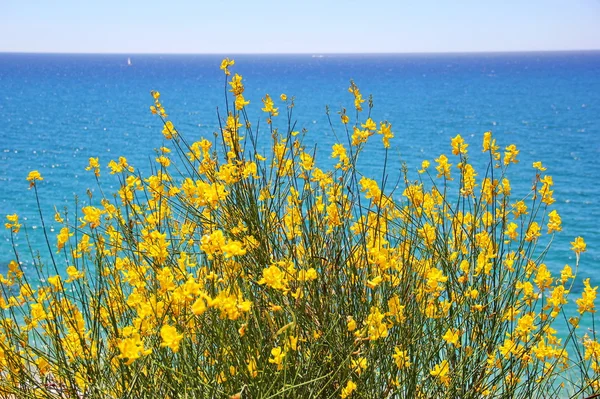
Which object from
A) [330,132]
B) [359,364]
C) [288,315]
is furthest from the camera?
[330,132]

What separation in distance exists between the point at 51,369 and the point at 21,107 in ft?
148

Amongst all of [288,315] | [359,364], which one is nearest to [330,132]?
[288,315]

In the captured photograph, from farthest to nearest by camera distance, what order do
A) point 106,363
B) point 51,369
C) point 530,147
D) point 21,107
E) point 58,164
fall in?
point 21,107
point 530,147
point 58,164
point 51,369
point 106,363

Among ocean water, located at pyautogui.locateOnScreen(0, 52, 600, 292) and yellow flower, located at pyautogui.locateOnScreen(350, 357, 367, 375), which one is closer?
yellow flower, located at pyautogui.locateOnScreen(350, 357, 367, 375)

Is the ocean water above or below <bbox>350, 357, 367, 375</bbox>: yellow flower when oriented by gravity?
below

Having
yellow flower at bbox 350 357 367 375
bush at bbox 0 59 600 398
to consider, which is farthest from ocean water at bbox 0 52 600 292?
yellow flower at bbox 350 357 367 375

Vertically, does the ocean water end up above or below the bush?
below

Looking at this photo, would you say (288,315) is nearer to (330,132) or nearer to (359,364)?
(359,364)

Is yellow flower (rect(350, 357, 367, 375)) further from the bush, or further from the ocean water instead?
the ocean water

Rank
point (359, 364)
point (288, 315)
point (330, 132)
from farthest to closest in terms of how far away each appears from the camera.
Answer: point (330, 132) → point (288, 315) → point (359, 364)

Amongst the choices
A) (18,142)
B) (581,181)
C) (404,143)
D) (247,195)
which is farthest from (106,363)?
(18,142)

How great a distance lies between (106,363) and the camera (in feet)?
8.45

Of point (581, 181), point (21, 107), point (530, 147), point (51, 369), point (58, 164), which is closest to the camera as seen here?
point (51, 369)

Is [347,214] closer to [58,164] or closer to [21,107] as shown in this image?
[58,164]
